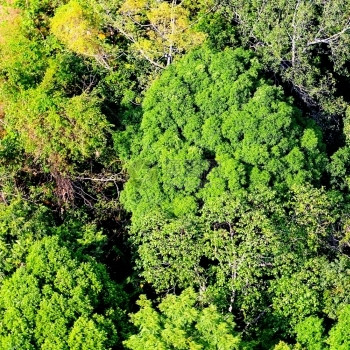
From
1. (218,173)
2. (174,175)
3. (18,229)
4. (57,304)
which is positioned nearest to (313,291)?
(218,173)

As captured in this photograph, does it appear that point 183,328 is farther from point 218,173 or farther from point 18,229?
point 18,229

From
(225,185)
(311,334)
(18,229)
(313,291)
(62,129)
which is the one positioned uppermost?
(225,185)

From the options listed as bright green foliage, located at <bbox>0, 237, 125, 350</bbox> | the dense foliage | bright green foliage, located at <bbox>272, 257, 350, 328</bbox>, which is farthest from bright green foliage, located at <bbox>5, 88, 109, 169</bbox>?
bright green foliage, located at <bbox>272, 257, 350, 328</bbox>

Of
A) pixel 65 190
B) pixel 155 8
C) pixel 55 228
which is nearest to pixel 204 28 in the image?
pixel 155 8

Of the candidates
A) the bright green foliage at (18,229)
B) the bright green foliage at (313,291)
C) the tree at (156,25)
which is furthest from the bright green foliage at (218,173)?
the bright green foliage at (18,229)

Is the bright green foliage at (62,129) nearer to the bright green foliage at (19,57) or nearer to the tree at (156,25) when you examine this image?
the bright green foliage at (19,57)

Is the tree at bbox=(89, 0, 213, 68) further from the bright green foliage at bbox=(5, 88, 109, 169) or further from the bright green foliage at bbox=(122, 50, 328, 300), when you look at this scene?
the bright green foliage at bbox=(5, 88, 109, 169)
